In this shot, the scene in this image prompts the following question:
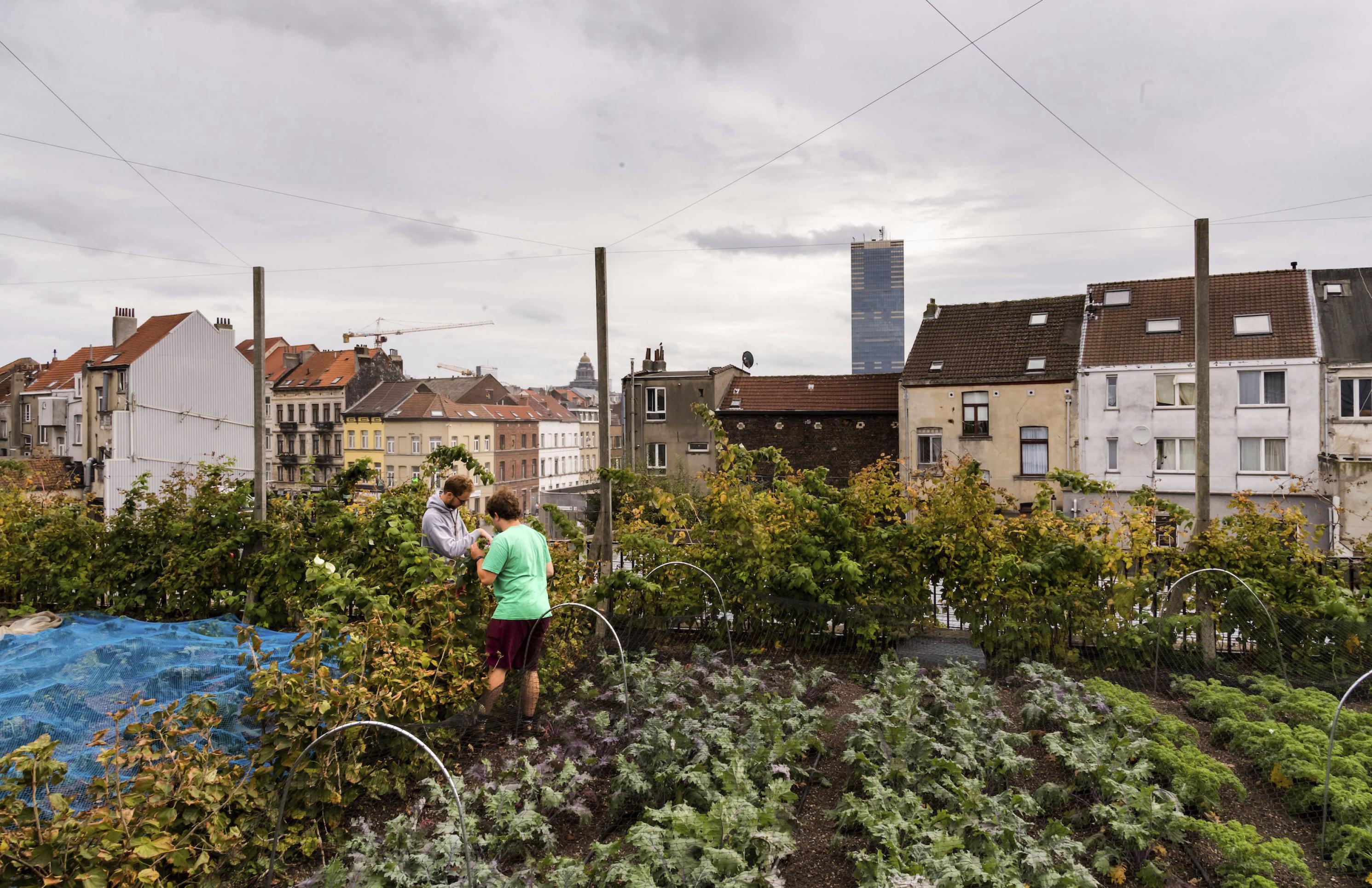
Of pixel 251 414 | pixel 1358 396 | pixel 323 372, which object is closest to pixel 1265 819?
pixel 1358 396

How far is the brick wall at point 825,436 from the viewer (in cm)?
3441

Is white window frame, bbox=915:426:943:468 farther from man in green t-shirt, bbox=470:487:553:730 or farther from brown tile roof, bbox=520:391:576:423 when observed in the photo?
brown tile roof, bbox=520:391:576:423

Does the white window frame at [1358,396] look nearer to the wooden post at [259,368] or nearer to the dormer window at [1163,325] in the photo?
the dormer window at [1163,325]

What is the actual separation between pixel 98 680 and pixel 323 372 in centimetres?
5721

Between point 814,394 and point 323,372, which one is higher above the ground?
point 323,372

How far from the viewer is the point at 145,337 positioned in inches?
1443

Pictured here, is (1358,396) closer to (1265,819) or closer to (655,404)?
(655,404)

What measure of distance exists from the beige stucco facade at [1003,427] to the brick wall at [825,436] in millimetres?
1478

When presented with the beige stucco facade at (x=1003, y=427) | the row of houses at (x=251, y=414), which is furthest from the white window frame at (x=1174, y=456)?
the row of houses at (x=251, y=414)

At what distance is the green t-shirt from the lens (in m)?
6.00

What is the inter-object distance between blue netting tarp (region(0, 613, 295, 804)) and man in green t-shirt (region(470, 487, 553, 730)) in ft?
5.09

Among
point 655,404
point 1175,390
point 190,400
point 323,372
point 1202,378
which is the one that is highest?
point 323,372

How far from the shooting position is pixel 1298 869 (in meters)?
4.27

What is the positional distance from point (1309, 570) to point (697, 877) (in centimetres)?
701
